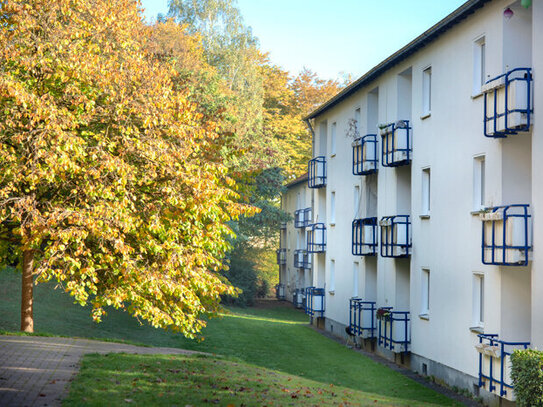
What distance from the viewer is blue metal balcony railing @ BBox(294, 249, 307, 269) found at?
159ft

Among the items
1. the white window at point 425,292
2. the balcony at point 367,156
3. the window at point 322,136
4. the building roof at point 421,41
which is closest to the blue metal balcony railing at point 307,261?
the window at point 322,136

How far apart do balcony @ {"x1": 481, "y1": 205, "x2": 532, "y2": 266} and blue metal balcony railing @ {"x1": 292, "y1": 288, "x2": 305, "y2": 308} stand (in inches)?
1327

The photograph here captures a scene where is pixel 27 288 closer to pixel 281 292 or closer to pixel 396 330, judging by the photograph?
pixel 396 330

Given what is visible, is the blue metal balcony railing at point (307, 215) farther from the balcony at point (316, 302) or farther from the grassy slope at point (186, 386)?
the grassy slope at point (186, 386)

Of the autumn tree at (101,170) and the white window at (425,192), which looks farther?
the white window at (425,192)

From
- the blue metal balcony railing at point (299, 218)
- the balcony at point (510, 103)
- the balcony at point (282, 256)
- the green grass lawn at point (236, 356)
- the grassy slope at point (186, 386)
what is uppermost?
the balcony at point (510, 103)

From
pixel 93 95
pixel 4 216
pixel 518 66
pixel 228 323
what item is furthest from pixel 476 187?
pixel 228 323

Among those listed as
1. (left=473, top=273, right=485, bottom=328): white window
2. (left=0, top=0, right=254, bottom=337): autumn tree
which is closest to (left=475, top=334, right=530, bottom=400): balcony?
(left=473, top=273, right=485, bottom=328): white window

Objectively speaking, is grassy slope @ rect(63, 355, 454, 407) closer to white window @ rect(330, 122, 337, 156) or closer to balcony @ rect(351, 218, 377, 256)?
balcony @ rect(351, 218, 377, 256)

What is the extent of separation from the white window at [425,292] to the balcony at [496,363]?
5.06 metres

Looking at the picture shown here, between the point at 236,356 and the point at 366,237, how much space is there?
22.8ft

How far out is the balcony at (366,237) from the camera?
27.2m

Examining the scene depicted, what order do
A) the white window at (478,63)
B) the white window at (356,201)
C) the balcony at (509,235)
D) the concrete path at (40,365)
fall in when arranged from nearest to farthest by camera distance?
the concrete path at (40,365) → the balcony at (509,235) → the white window at (478,63) → the white window at (356,201)

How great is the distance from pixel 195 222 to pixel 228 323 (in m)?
19.3
